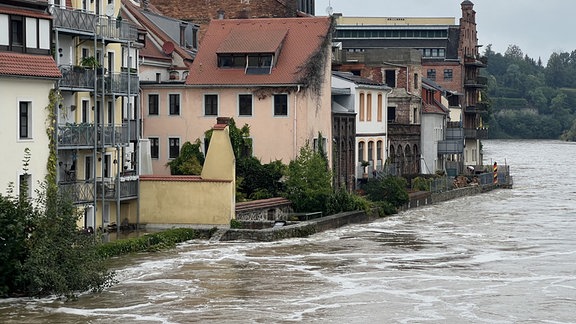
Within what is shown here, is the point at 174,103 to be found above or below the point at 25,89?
above

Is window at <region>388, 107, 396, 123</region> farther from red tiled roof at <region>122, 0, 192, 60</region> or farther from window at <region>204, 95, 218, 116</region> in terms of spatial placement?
window at <region>204, 95, 218, 116</region>

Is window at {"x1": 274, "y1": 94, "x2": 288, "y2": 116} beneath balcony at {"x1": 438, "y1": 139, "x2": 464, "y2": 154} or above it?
above

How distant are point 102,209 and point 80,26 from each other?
766 cm

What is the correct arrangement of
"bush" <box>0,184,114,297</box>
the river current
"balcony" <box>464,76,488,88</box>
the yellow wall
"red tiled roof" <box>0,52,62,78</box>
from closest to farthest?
the river current
"bush" <box>0,184,114,297</box>
"red tiled roof" <box>0,52,62,78</box>
the yellow wall
"balcony" <box>464,76,488,88</box>

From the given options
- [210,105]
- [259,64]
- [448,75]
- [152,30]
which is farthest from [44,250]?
[448,75]

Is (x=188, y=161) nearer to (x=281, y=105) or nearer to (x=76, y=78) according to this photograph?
(x=281, y=105)

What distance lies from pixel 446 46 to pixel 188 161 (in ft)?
290

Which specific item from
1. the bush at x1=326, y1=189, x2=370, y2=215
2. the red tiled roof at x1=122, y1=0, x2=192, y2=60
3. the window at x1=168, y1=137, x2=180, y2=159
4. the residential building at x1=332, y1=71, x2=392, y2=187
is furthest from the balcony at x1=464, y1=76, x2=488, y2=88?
the bush at x1=326, y1=189, x2=370, y2=215

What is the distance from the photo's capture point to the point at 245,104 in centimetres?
7250

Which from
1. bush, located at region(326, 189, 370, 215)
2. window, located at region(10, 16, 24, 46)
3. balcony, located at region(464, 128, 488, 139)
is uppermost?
window, located at region(10, 16, 24, 46)

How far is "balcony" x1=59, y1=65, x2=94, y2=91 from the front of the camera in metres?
52.7

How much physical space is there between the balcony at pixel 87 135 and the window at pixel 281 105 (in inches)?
615

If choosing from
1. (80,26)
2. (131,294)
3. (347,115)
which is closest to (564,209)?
(347,115)

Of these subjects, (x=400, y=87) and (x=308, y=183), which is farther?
(x=400, y=87)
